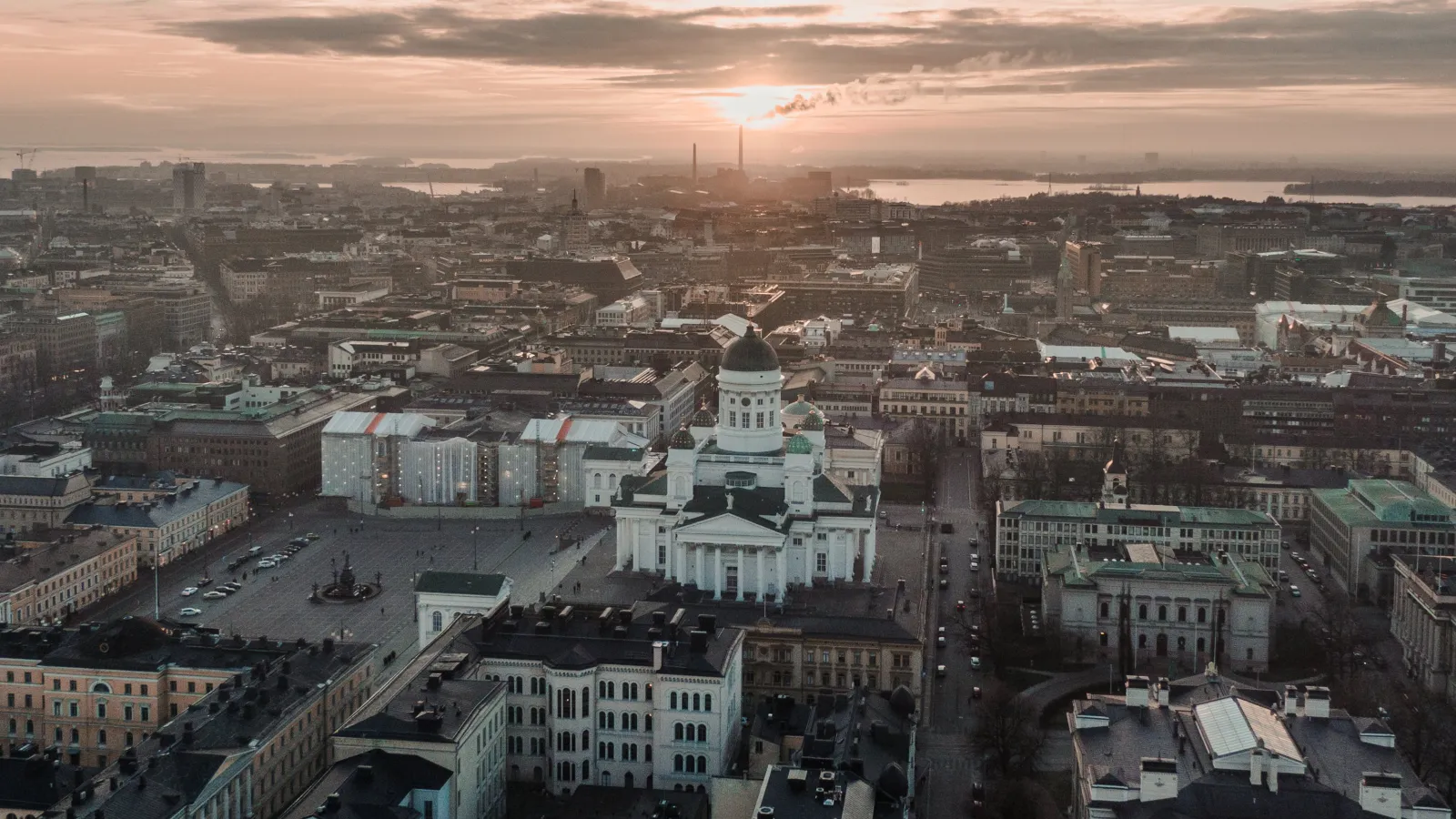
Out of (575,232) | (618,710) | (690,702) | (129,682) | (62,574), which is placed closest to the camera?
(690,702)

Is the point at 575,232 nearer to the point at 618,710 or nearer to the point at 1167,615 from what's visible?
the point at 1167,615

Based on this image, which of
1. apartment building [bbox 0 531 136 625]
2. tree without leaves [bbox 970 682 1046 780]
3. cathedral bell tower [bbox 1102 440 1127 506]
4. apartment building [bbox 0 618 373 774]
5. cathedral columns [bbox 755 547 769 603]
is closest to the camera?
apartment building [bbox 0 618 373 774]

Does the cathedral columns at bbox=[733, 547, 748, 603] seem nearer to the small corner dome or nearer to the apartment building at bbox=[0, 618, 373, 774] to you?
the small corner dome

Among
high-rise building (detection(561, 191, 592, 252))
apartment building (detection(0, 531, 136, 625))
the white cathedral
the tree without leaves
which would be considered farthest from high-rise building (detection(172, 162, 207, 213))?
the tree without leaves

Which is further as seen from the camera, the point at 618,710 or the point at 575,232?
the point at 575,232

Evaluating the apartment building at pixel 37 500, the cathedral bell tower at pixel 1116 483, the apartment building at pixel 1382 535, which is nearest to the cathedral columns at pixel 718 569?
the cathedral bell tower at pixel 1116 483

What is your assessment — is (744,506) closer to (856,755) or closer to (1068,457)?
(856,755)

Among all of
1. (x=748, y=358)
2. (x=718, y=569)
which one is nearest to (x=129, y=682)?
(x=718, y=569)

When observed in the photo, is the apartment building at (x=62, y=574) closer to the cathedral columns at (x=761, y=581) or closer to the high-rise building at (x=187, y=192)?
the cathedral columns at (x=761, y=581)
